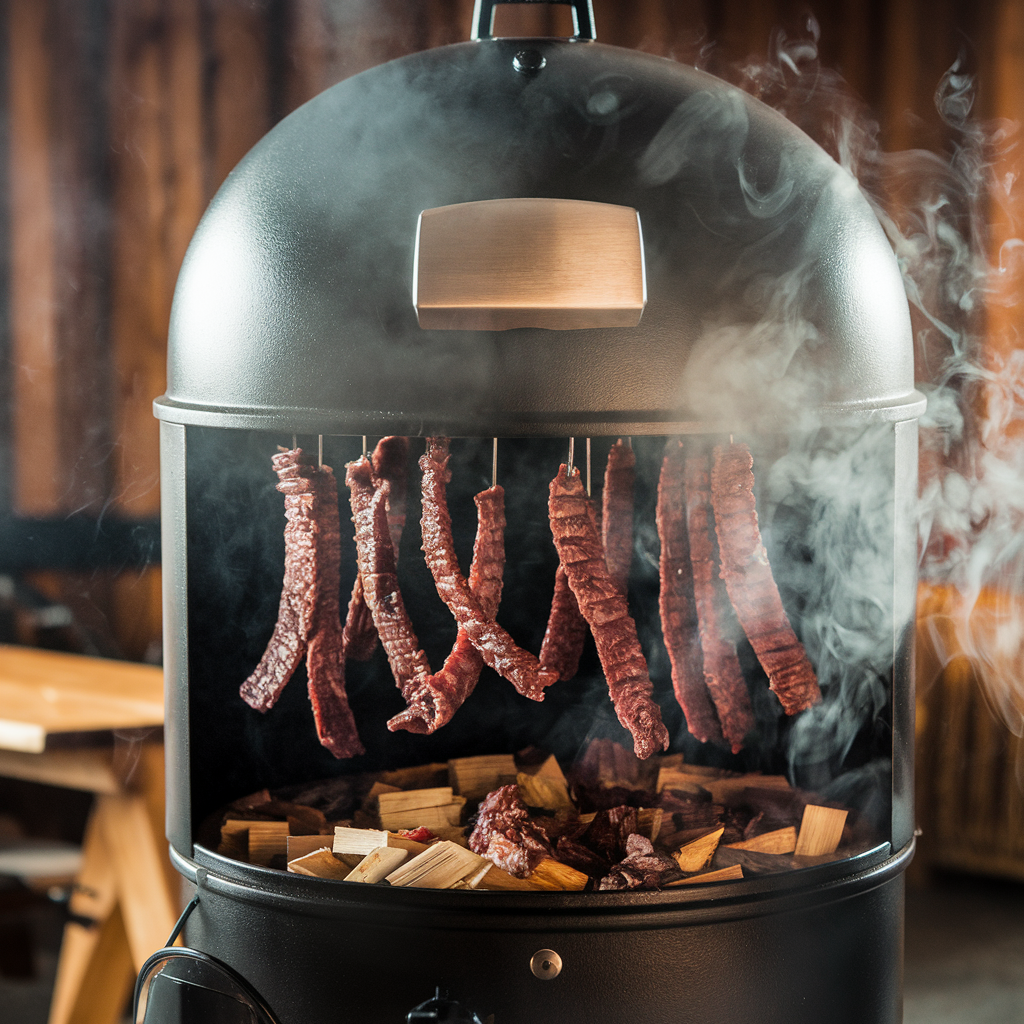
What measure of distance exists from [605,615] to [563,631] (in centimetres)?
27

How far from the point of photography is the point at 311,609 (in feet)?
5.37

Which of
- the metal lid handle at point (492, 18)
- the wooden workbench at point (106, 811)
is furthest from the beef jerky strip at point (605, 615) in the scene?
the wooden workbench at point (106, 811)

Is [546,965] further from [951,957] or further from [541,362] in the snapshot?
[951,957]

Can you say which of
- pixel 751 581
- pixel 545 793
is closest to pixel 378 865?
pixel 545 793

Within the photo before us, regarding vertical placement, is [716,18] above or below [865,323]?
above

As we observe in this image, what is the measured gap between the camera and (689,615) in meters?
1.74

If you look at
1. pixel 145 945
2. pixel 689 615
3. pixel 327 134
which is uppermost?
pixel 327 134

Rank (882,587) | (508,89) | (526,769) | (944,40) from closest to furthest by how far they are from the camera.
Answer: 1. (508,89)
2. (882,587)
3. (526,769)
4. (944,40)

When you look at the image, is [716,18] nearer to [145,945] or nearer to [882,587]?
[882,587]

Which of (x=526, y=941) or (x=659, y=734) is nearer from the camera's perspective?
(x=526, y=941)

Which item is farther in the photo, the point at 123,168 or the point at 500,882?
the point at 123,168

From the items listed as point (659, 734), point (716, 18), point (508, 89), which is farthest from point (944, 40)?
point (659, 734)

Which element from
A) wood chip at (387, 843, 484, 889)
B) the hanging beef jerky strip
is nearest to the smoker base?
wood chip at (387, 843, 484, 889)

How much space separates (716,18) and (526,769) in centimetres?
209
